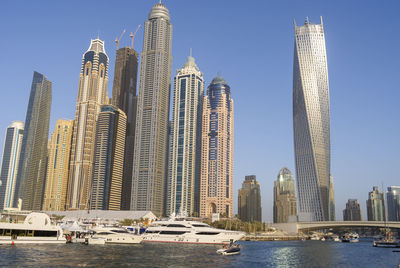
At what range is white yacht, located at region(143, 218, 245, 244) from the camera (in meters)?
136

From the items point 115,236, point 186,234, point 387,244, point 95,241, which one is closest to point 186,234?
point 186,234

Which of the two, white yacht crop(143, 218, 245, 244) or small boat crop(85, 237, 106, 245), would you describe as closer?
small boat crop(85, 237, 106, 245)

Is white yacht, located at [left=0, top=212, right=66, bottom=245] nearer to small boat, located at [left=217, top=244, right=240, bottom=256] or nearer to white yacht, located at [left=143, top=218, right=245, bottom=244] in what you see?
white yacht, located at [left=143, top=218, right=245, bottom=244]

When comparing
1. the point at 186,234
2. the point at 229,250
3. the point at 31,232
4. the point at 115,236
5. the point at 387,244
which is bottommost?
the point at 387,244

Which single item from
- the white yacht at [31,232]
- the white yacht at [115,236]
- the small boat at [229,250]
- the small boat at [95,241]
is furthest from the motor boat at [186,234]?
the white yacht at [31,232]

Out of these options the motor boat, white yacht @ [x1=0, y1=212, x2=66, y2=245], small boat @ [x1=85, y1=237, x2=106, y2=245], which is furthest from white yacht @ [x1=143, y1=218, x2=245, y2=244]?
white yacht @ [x1=0, y1=212, x2=66, y2=245]

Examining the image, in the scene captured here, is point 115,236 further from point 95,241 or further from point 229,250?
point 229,250

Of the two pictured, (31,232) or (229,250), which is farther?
(31,232)

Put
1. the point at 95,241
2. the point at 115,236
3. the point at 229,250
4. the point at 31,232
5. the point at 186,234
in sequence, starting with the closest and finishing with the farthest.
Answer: the point at 229,250 < the point at 31,232 < the point at 95,241 < the point at 115,236 < the point at 186,234

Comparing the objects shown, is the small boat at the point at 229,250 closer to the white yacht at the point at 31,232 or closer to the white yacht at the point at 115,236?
the white yacht at the point at 115,236

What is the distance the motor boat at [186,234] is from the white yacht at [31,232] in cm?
3746

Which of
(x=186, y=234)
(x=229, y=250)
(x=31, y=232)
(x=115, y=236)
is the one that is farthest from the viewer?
(x=186, y=234)

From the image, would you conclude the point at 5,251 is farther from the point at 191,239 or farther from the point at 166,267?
the point at 191,239

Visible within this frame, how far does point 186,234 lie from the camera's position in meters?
136
